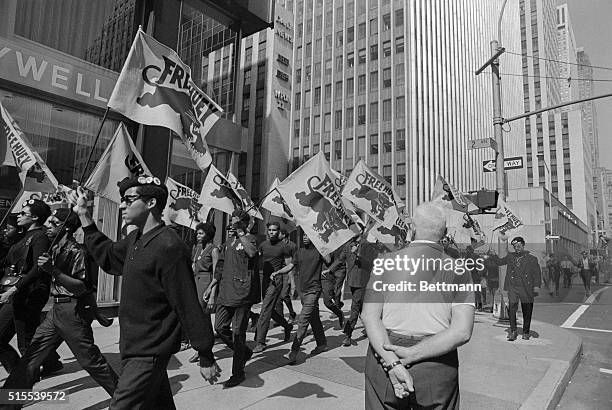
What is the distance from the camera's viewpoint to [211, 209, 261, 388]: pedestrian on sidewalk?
486 centimetres

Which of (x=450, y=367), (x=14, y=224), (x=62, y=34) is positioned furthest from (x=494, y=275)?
(x=62, y=34)

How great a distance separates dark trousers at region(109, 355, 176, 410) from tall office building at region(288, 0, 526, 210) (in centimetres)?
3715

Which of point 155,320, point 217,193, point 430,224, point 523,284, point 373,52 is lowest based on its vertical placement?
point 523,284

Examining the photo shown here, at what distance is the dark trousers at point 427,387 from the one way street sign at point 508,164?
9.01m

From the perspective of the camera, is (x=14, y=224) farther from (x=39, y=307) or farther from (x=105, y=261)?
(x=105, y=261)

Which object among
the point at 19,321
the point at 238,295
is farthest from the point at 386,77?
the point at 19,321

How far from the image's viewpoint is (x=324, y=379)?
16.1 feet

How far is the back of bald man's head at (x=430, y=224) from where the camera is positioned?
224 cm

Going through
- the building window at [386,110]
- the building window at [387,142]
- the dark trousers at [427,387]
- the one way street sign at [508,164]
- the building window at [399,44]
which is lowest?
the dark trousers at [427,387]

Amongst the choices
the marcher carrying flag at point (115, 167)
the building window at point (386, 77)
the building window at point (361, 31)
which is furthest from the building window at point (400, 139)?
the marcher carrying flag at point (115, 167)

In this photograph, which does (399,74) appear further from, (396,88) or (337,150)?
(337,150)

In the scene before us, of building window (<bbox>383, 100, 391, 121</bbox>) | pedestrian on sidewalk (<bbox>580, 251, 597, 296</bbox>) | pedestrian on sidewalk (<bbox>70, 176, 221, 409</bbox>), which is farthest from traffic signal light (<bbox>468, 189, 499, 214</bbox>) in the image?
building window (<bbox>383, 100, 391, 121</bbox>)

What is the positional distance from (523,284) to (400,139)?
113ft

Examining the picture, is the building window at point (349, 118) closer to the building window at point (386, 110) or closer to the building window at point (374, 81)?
the building window at point (374, 81)
